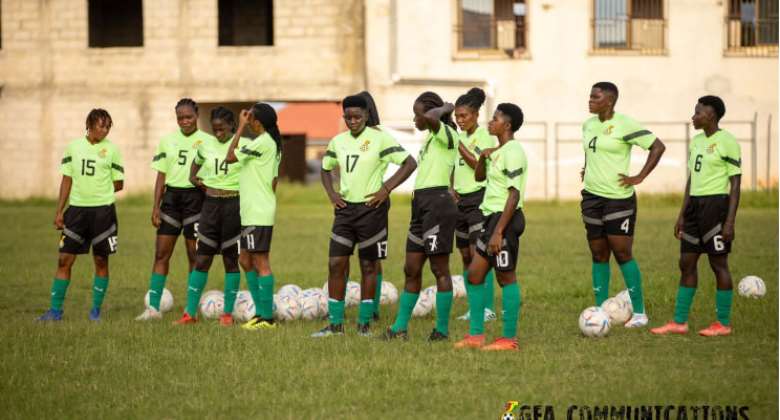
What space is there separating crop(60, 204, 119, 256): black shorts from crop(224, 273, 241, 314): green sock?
1.43 m

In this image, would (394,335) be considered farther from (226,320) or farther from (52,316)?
(52,316)


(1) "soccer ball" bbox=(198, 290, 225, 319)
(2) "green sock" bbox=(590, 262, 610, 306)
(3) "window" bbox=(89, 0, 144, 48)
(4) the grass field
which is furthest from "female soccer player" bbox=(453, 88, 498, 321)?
(3) "window" bbox=(89, 0, 144, 48)

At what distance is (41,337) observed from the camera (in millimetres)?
11664

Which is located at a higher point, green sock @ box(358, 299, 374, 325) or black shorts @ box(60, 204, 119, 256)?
black shorts @ box(60, 204, 119, 256)

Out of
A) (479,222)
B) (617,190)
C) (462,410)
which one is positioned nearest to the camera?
(462,410)

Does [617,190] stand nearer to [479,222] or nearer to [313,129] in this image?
[479,222]

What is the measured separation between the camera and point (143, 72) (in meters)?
40.5

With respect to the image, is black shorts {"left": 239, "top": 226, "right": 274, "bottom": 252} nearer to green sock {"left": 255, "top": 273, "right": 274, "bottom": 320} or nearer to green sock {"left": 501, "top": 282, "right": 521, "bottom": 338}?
green sock {"left": 255, "top": 273, "right": 274, "bottom": 320}

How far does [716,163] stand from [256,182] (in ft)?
15.2

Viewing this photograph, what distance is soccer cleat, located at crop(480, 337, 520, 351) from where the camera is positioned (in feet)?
35.3

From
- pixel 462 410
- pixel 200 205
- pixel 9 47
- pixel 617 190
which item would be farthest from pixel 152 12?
pixel 462 410

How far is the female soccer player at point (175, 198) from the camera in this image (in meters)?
13.5

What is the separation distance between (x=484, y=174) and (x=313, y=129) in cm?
6037

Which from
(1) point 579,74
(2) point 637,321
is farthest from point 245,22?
(2) point 637,321
